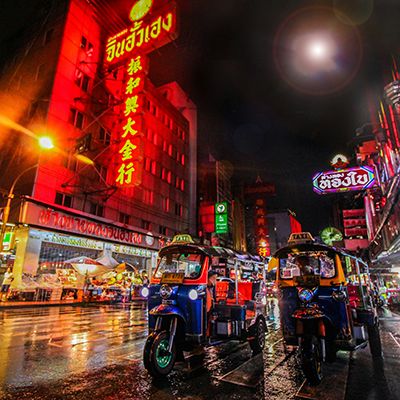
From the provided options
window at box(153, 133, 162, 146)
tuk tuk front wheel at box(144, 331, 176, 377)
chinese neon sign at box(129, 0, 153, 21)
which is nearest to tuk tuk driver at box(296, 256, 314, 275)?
tuk tuk front wheel at box(144, 331, 176, 377)

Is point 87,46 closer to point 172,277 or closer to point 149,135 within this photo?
point 149,135

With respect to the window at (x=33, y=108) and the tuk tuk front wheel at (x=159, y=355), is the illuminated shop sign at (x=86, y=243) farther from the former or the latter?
the tuk tuk front wheel at (x=159, y=355)

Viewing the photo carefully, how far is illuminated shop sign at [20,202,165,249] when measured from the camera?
19766 mm

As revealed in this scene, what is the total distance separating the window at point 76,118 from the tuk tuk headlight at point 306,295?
2413 centimetres

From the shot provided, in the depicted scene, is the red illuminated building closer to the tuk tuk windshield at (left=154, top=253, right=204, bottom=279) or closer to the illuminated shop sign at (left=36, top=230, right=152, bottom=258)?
the illuminated shop sign at (left=36, top=230, right=152, bottom=258)

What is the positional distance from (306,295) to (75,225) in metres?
20.7

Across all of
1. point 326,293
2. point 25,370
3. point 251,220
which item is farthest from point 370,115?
point 251,220

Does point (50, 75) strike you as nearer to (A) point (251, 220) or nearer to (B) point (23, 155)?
(B) point (23, 155)

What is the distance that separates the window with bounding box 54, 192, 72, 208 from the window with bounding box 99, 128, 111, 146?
22.8 ft

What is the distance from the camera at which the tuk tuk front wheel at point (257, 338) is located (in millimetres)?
7656

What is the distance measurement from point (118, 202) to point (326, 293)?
23.9 meters

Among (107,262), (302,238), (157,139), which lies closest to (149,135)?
(157,139)

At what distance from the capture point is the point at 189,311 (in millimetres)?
6207

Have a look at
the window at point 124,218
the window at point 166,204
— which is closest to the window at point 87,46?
the window at point 124,218
